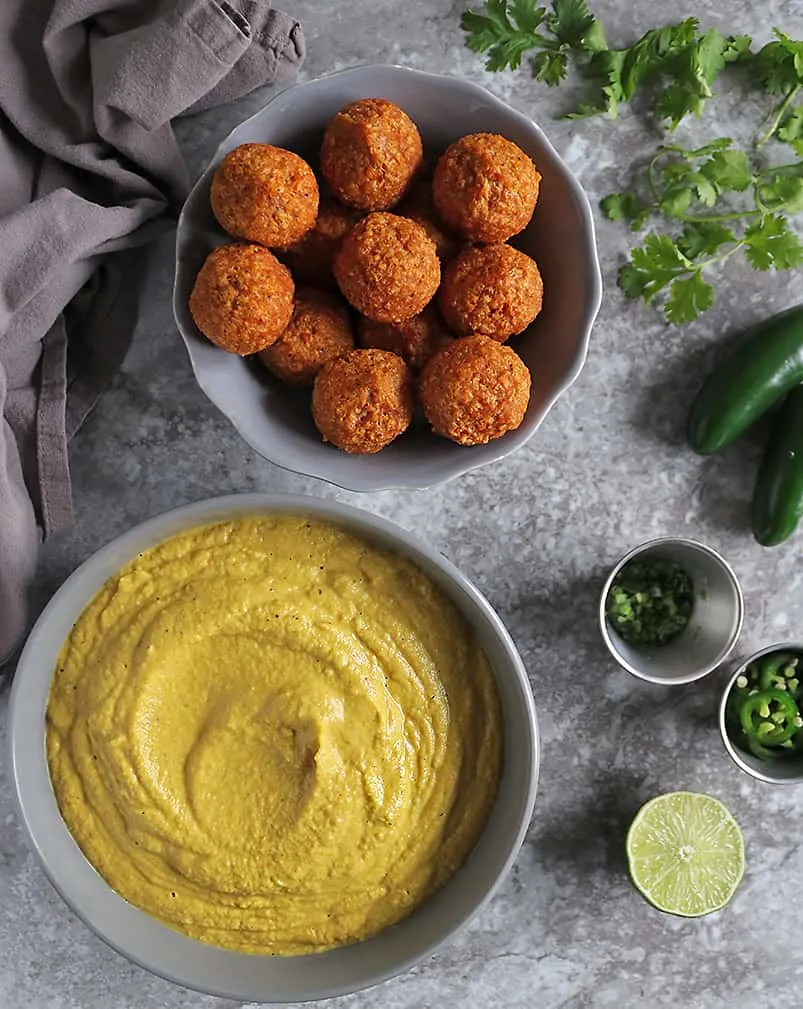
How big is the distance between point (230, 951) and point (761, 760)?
4.78ft

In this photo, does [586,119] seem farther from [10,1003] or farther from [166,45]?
[10,1003]

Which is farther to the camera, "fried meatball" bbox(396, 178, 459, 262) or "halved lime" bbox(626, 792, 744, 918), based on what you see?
"halved lime" bbox(626, 792, 744, 918)

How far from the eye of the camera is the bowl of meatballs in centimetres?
243

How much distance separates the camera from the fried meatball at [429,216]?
260cm

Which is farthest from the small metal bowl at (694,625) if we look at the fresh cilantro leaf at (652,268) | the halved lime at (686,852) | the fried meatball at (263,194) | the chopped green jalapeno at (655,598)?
the fried meatball at (263,194)

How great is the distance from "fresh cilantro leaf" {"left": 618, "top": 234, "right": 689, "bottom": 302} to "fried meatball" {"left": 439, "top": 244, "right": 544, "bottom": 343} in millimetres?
389

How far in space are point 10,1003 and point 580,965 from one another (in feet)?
5.23

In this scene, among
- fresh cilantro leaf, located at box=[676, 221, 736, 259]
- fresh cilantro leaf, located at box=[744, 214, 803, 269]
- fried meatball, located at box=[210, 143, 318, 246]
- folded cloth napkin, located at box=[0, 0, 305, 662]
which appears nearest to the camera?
fried meatball, located at box=[210, 143, 318, 246]

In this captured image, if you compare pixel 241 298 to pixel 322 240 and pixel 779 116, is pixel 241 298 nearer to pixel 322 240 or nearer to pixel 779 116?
pixel 322 240

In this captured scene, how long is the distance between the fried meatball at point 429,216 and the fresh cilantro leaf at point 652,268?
512mm

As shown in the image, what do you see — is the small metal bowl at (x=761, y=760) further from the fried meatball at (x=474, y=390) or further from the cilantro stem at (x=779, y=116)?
the cilantro stem at (x=779, y=116)

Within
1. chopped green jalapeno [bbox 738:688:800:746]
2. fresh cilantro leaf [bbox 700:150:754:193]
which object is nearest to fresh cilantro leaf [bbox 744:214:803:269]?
fresh cilantro leaf [bbox 700:150:754:193]

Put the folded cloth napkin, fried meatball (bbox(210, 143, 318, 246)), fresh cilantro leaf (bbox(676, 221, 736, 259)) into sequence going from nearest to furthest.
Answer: fried meatball (bbox(210, 143, 318, 246)), the folded cloth napkin, fresh cilantro leaf (bbox(676, 221, 736, 259))

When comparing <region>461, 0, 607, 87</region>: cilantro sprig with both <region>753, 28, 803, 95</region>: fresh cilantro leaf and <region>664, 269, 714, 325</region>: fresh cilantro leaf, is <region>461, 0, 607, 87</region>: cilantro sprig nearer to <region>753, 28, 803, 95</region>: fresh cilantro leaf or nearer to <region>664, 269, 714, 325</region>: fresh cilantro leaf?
<region>753, 28, 803, 95</region>: fresh cilantro leaf
